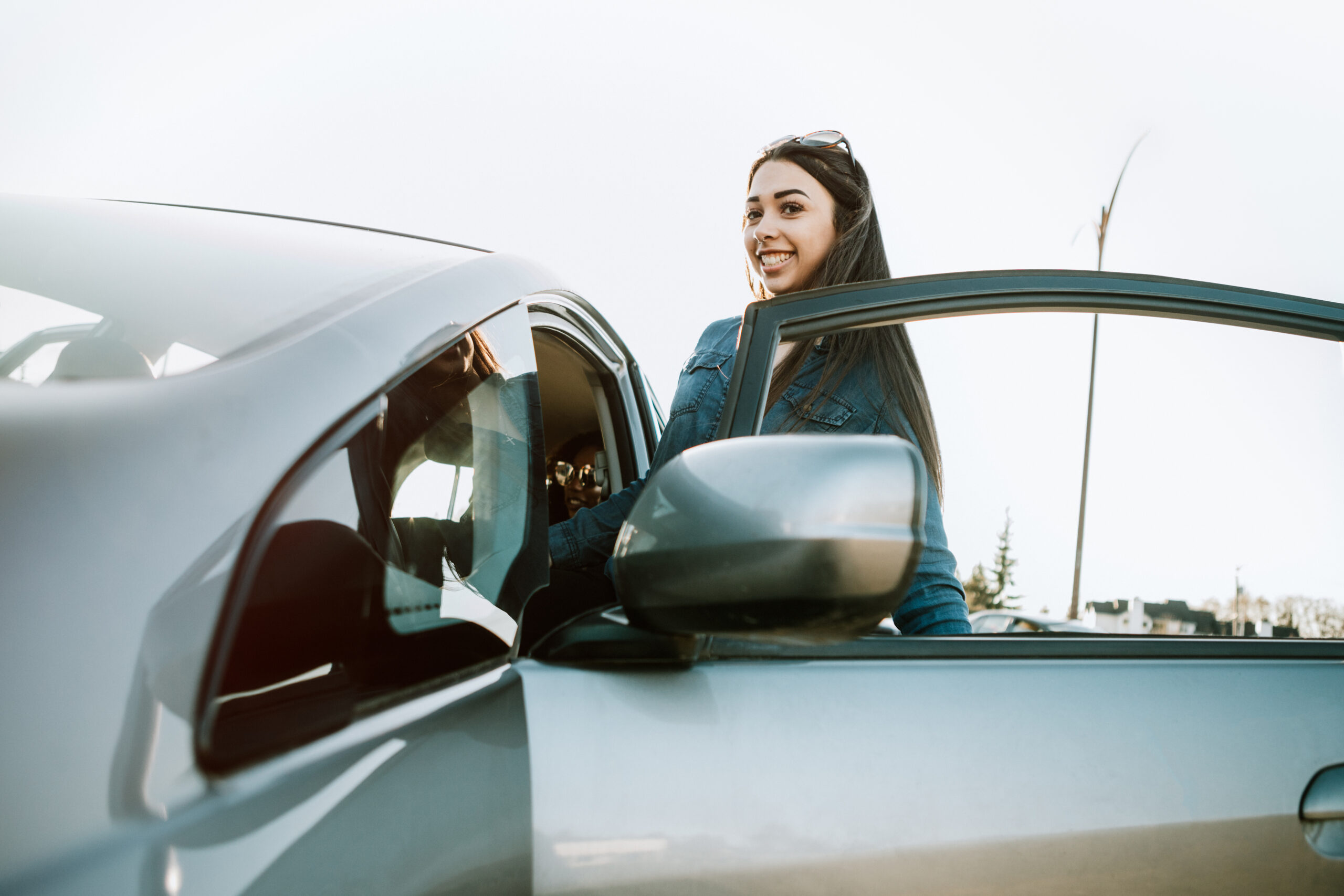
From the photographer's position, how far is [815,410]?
4.73ft

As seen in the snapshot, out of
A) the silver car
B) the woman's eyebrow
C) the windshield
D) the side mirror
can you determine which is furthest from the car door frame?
the side mirror

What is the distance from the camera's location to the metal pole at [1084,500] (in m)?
1.45

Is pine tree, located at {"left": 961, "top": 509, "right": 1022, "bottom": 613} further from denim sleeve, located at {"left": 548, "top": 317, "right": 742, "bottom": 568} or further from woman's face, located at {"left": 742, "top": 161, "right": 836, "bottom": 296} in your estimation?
woman's face, located at {"left": 742, "top": 161, "right": 836, "bottom": 296}

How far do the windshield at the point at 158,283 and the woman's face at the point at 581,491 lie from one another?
4.18ft

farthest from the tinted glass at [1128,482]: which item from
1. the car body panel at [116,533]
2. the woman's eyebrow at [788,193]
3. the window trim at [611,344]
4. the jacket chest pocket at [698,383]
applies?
the car body panel at [116,533]

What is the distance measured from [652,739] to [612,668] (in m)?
0.10

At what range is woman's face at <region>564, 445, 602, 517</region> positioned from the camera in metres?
2.62

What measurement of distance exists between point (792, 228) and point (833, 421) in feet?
2.80

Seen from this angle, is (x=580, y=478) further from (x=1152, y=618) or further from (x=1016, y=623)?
(x=1152, y=618)

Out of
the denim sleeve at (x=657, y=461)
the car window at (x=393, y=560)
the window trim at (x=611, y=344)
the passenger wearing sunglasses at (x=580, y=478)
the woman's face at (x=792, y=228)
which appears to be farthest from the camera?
the passenger wearing sunglasses at (x=580, y=478)

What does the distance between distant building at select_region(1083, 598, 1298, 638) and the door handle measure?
240mm

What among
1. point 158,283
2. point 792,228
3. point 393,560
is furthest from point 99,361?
point 792,228

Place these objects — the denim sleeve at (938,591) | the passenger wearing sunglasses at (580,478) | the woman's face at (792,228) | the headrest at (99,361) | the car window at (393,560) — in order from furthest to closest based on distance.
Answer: the passenger wearing sunglasses at (580,478) < the woman's face at (792,228) < the denim sleeve at (938,591) < the headrest at (99,361) < the car window at (393,560)

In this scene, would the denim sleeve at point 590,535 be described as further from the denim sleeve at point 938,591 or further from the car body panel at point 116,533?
the car body panel at point 116,533
